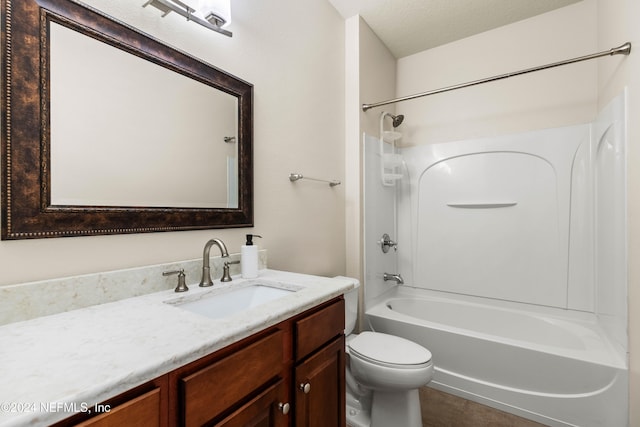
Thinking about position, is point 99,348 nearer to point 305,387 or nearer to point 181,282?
point 181,282

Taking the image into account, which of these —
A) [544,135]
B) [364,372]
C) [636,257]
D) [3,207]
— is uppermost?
[544,135]

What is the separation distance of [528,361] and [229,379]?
1.70 meters

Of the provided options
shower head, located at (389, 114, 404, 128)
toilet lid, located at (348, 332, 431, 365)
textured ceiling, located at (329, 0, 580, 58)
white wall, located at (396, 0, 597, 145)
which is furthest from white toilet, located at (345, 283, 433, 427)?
textured ceiling, located at (329, 0, 580, 58)

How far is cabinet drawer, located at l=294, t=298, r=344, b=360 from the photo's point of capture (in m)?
0.95

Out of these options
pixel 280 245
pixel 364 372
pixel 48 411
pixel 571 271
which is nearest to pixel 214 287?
pixel 280 245

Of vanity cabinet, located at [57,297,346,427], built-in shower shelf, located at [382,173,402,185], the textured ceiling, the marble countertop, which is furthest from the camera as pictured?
built-in shower shelf, located at [382,173,402,185]

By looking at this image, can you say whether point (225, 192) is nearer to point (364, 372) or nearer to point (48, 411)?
point (48, 411)

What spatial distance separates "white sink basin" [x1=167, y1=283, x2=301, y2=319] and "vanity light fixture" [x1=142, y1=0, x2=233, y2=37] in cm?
103

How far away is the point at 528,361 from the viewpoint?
165cm

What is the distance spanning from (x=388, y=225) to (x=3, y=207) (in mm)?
2341

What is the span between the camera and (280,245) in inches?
64.8

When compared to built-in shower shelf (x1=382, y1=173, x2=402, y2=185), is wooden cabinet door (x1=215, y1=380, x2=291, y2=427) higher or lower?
lower

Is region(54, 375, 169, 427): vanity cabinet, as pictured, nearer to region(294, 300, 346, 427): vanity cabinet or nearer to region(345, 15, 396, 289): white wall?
region(294, 300, 346, 427): vanity cabinet

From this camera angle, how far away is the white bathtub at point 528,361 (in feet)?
4.94
